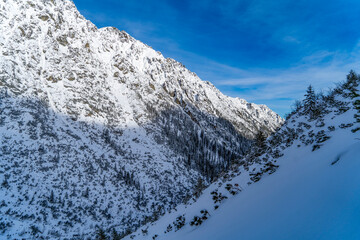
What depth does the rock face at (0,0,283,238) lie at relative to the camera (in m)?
21.8

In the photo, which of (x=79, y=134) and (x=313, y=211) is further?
(x=79, y=134)

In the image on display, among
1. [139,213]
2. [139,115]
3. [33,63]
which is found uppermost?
[33,63]

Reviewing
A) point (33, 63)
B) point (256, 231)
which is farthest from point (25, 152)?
point (256, 231)

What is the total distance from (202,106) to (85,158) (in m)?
79.5

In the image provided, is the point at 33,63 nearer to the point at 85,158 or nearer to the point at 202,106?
the point at 85,158

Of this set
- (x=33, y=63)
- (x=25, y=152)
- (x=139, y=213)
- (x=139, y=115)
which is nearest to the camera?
(x=25, y=152)

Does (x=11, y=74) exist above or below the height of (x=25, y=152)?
above

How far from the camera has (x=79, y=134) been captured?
3484cm

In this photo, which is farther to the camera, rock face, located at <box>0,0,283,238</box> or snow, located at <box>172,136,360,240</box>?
rock face, located at <box>0,0,283,238</box>

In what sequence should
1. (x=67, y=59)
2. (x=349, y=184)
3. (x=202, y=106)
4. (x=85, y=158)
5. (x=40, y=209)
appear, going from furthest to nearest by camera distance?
1. (x=202, y=106)
2. (x=67, y=59)
3. (x=85, y=158)
4. (x=40, y=209)
5. (x=349, y=184)

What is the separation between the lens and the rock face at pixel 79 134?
21.8 meters

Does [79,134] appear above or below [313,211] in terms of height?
above

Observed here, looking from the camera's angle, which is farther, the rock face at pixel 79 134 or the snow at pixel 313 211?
the rock face at pixel 79 134

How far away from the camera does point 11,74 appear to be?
32625 millimetres
